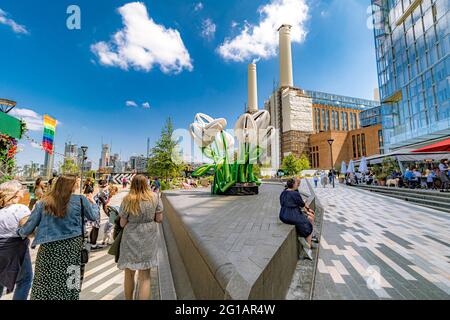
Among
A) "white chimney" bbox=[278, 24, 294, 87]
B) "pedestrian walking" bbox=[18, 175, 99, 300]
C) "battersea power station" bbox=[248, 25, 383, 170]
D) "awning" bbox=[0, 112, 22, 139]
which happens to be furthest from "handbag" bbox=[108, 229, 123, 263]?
"white chimney" bbox=[278, 24, 294, 87]

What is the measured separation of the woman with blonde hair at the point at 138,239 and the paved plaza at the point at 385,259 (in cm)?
226

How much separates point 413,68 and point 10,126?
36749 mm

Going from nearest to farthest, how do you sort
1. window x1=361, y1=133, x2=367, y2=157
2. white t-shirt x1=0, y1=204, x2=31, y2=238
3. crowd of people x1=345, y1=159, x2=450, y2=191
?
white t-shirt x1=0, y1=204, x2=31, y2=238 → crowd of people x1=345, y1=159, x2=450, y2=191 → window x1=361, y1=133, x2=367, y2=157

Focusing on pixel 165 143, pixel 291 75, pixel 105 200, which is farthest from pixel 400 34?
pixel 291 75

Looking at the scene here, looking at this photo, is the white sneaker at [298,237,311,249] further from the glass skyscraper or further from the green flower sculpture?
the glass skyscraper

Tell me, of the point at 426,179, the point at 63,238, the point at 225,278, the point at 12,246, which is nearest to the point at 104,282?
the point at 12,246

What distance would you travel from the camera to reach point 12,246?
230cm

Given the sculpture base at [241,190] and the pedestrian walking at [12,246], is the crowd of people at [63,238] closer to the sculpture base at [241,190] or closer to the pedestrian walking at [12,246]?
the pedestrian walking at [12,246]

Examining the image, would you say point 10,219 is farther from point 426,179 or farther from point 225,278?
point 426,179

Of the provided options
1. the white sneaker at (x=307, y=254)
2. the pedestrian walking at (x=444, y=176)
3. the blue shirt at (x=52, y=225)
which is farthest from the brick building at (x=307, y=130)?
the blue shirt at (x=52, y=225)

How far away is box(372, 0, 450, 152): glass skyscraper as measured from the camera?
20.3 metres

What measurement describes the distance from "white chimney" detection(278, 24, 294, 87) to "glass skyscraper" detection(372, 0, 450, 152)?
4591 centimetres

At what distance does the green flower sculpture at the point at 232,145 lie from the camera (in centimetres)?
1063

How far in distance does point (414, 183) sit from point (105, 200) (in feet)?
58.2
